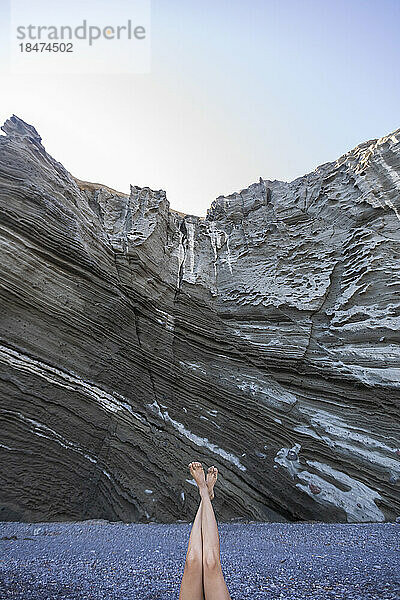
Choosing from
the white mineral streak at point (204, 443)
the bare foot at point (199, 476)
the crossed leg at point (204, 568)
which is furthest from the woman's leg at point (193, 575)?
the white mineral streak at point (204, 443)

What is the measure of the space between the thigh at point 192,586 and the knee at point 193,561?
2 cm

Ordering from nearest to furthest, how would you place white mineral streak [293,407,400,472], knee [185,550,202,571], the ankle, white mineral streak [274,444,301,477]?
knee [185,550,202,571] < the ankle < white mineral streak [293,407,400,472] < white mineral streak [274,444,301,477]

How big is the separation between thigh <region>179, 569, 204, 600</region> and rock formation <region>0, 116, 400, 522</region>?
20.6 feet

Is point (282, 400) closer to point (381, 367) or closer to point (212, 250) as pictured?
point (381, 367)

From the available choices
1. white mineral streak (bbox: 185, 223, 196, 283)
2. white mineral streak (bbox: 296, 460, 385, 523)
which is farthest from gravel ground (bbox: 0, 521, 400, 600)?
white mineral streak (bbox: 185, 223, 196, 283)

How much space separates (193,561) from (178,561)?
289 cm

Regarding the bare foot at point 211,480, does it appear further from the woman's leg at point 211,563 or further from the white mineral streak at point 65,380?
the white mineral streak at point 65,380

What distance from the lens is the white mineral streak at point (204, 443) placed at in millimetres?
8289

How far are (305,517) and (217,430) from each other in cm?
265

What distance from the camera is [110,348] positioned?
29.6ft

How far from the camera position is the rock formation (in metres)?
7.72

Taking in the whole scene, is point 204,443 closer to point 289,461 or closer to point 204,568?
point 289,461

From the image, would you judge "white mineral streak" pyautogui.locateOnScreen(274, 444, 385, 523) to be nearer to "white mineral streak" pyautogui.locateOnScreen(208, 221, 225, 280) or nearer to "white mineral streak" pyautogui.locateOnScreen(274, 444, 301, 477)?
"white mineral streak" pyautogui.locateOnScreen(274, 444, 301, 477)

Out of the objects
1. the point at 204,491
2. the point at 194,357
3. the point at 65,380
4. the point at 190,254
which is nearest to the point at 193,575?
the point at 204,491
